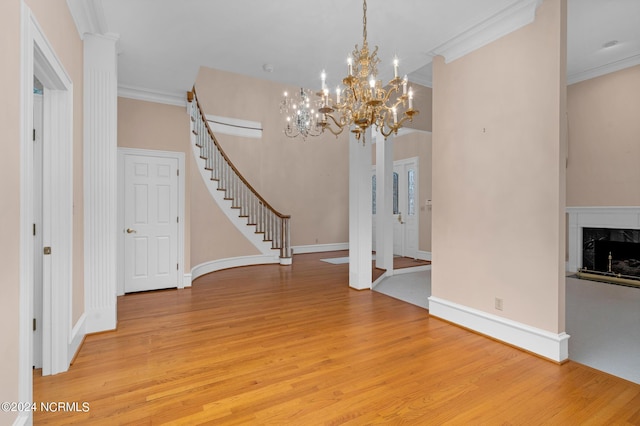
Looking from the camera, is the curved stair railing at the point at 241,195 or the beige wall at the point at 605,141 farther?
the curved stair railing at the point at 241,195

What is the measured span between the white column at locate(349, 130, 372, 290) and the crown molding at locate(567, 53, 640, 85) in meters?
3.89

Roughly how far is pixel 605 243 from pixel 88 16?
26.4 ft

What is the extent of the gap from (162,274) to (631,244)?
25.2 ft

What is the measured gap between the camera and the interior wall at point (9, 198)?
60.8 inches

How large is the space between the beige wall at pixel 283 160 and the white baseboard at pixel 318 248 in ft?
0.39

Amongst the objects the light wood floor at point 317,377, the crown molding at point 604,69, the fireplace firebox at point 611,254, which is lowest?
the light wood floor at point 317,377

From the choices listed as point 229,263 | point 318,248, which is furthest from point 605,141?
point 229,263

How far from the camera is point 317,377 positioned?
8.47 ft

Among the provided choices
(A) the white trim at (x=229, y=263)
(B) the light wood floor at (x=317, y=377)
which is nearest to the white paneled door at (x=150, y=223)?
(A) the white trim at (x=229, y=263)

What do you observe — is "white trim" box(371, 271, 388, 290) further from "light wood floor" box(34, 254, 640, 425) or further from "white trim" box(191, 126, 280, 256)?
"white trim" box(191, 126, 280, 256)

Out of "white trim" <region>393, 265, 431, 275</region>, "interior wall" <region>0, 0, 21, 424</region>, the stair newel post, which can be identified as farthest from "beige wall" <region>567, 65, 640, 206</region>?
"interior wall" <region>0, 0, 21, 424</region>

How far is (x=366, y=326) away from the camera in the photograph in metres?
3.71

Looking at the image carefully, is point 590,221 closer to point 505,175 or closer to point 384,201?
point 384,201

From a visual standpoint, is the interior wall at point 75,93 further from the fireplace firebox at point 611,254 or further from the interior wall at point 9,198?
the fireplace firebox at point 611,254
